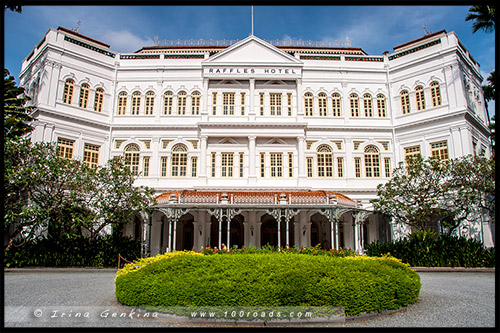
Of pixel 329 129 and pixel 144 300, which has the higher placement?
pixel 329 129

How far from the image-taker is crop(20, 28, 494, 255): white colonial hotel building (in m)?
24.5

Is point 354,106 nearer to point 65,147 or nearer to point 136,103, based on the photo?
point 136,103

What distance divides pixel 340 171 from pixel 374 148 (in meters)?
3.06

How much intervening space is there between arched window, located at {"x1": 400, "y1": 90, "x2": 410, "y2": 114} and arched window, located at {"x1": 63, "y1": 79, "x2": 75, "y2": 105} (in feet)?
77.4

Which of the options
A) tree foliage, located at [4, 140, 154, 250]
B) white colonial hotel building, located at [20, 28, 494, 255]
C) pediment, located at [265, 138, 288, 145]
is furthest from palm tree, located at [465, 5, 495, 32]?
tree foliage, located at [4, 140, 154, 250]

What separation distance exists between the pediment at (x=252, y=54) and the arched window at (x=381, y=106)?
6608 millimetres

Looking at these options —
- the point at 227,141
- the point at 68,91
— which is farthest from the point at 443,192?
the point at 68,91

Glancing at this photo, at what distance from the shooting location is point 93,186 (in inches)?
749

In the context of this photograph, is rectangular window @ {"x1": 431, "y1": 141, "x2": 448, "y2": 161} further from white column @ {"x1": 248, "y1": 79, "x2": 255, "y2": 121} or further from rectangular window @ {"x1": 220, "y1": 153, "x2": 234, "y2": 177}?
rectangular window @ {"x1": 220, "y1": 153, "x2": 234, "y2": 177}

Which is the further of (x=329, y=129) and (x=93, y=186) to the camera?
(x=329, y=129)

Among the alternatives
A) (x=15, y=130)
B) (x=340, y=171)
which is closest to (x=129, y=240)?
(x=15, y=130)
